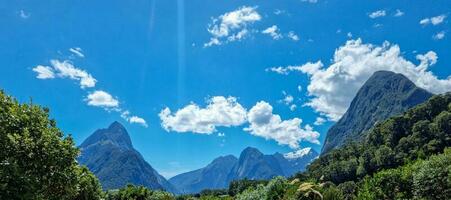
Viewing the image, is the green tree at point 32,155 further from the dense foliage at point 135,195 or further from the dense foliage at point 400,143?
the dense foliage at point 400,143

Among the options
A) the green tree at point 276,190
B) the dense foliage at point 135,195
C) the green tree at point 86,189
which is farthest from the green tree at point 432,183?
the green tree at point 86,189

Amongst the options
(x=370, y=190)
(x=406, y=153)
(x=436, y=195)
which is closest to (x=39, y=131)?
(x=370, y=190)

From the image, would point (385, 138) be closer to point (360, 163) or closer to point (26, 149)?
point (360, 163)

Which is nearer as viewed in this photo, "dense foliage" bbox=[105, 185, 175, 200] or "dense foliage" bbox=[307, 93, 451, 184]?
"dense foliage" bbox=[105, 185, 175, 200]

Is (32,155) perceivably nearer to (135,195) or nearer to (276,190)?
(276,190)

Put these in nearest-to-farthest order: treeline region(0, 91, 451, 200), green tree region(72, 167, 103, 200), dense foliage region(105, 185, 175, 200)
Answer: treeline region(0, 91, 451, 200) < green tree region(72, 167, 103, 200) < dense foliage region(105, 185, 175, 200)

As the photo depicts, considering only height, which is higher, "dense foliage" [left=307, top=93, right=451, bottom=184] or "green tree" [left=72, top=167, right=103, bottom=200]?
"dense foliage" [left=307, top=93, right=451, bottom=184]

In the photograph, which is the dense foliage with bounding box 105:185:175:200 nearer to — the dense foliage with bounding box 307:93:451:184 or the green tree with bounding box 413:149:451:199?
the green tree with bounding box 413:149:451:199

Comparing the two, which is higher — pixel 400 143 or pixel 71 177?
pixel 400 143

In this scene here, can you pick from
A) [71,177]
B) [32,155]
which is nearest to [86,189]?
[71,177]

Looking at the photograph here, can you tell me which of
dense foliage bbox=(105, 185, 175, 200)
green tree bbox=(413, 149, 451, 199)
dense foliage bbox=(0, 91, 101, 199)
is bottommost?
dense foliage bbox=(0, 91, 101, 199)

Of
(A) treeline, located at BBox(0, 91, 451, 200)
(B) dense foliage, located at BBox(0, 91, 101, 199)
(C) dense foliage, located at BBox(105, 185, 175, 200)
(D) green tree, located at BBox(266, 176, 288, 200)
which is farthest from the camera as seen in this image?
(C) dense foliage, located at BBox(105, 185, 175, 200)

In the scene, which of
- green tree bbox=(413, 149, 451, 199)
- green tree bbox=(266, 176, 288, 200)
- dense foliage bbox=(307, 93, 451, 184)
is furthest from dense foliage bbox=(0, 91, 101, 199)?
dense foliage bbox=(307, 93, 451, 184)

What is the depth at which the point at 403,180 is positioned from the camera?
39969 millimetres
